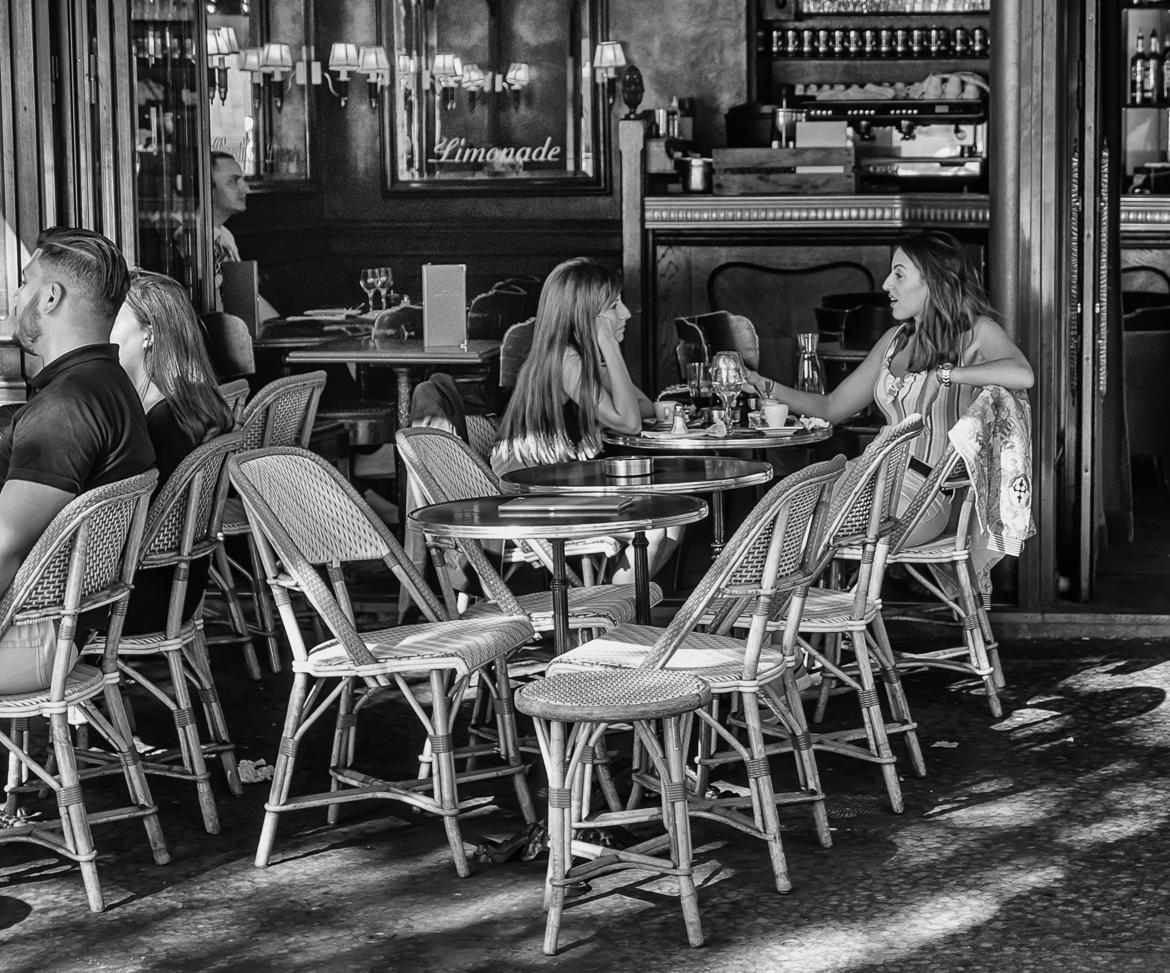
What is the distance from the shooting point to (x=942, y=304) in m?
5.73

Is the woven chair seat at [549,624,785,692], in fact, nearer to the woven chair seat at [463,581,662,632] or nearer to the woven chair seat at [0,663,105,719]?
the woven chair seat at [463,581,662,632]

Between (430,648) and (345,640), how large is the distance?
196 millimetres

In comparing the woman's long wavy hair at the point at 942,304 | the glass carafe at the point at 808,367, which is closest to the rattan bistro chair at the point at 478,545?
the woman's long wavy hair at the point at 942,304

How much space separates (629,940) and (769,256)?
610 cm

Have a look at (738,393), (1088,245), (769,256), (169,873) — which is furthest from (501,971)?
(769,256)

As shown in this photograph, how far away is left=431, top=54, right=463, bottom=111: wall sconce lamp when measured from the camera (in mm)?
12508

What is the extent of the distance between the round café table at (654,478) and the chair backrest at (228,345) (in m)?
2.81

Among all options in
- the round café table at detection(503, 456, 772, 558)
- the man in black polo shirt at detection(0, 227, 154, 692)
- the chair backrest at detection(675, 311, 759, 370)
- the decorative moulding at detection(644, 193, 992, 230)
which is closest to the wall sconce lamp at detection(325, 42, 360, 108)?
the decorative moulding at detection(644, 193, 992, 230)

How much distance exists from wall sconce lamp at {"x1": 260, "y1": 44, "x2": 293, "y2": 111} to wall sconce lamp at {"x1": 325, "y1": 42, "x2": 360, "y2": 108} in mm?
326

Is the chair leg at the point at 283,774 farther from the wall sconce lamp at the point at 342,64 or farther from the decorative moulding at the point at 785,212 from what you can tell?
the wall sconce lamp at the point at 342,64

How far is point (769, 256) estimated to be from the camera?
9078mm

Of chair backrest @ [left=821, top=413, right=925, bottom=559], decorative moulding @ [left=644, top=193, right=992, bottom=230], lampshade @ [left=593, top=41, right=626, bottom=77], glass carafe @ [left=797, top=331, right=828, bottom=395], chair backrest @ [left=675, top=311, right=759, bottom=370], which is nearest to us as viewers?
chair backrest @ [left=821, top=413, right=925, bottom=559]

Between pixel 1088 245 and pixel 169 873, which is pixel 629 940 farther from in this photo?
pixel 1088 245

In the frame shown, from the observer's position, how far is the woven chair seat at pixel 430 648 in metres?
3.84
